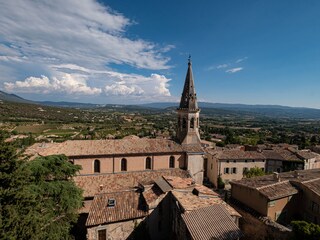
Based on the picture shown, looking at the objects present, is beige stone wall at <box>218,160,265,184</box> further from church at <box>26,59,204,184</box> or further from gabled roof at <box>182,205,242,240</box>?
gabled roof at <box>182,205,242,240</box>

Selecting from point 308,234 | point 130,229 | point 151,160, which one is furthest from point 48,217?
point 308,234

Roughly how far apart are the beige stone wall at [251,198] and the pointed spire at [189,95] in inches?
505

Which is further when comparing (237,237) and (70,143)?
(70,143)

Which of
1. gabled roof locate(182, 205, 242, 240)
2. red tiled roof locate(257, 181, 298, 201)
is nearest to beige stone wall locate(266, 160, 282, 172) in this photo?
red tiled roof locate(257, 181, 298, 201)

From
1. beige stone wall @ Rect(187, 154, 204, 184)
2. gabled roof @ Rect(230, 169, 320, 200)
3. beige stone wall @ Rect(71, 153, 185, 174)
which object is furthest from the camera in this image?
beige stone wall @ Rect(187, 154, 204, 184)

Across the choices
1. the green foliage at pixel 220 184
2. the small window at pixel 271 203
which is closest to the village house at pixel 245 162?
the green foliage at pixel 220 184

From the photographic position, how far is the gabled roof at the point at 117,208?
2048cm

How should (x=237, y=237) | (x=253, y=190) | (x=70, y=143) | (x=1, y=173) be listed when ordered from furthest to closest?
(x=70, y=143)
(x=253, y=190)
(x=237, y=237)
(x=1, y=173)

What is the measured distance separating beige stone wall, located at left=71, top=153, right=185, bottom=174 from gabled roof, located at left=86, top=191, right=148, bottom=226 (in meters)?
6.55

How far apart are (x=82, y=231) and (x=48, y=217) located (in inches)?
271

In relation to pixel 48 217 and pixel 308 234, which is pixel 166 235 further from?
pixel 308 234

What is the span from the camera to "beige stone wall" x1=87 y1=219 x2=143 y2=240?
20.0m

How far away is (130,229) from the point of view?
69.7 feet

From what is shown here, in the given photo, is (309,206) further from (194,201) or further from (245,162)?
(245,162)
